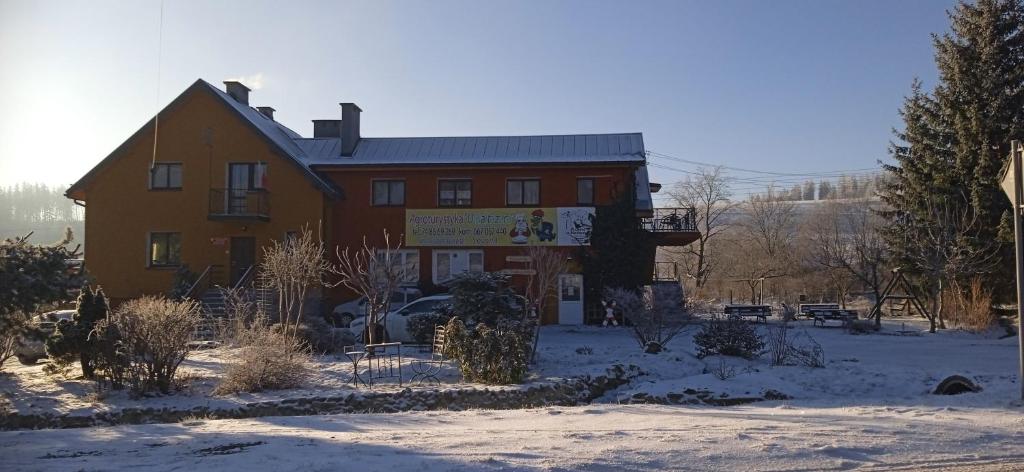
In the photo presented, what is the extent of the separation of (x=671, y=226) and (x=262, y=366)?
18.3 metres

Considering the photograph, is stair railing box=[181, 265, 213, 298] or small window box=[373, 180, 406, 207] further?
small window box=[373, 180, 406, 207]

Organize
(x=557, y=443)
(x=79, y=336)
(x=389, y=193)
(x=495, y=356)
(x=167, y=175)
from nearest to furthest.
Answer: (x=557, y=443) → (x=495, y=356) → (x=79, y=336) → (x=167, y=175) → (x=389, y=193)

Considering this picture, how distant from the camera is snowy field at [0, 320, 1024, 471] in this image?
630cm

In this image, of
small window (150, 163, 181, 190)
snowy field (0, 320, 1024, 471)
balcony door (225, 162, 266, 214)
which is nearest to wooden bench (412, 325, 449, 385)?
snowy field (0, 320, 1024, 471)

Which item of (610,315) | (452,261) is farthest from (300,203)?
(610,315)

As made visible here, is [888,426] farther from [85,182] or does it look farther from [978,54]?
[85,182]

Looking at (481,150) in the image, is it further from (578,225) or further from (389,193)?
(578,225)

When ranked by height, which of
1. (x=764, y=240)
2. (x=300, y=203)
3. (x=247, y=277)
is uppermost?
(x=764, y=240)

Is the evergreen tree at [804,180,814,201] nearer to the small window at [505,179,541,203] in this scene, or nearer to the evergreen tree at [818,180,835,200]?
the evergreen tree at [818,180,835,200]

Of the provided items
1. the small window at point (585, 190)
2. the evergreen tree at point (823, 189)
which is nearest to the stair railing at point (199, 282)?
the small window at point (585, 190)

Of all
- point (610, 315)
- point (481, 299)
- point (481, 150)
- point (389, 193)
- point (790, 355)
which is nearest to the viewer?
point (790, 355)

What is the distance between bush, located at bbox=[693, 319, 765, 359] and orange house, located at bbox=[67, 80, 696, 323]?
38.9 ft

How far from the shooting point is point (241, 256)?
1079 inches

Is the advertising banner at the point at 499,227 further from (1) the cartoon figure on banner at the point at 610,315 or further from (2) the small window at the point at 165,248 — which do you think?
(2) the small window at the point at 165,248
